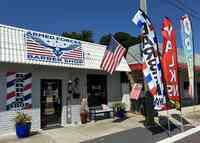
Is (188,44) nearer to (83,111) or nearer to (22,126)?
(83,111)

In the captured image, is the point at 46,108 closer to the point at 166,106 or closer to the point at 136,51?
the point at 166,106

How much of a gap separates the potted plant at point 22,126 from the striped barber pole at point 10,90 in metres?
0.88

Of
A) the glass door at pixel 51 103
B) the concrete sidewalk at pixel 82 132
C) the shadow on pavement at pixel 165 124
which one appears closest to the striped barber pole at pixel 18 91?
the glass door at pixel 51 103

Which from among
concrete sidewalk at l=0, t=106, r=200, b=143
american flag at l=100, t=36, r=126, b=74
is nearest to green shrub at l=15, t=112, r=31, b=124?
concrete sidewalk at l=0, t=106, r=200, b=143

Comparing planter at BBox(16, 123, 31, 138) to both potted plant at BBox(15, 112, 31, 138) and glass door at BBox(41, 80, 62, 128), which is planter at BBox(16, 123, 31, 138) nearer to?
potted plant at BBox(15, 112, 31, 138)

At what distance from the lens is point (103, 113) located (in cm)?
1864

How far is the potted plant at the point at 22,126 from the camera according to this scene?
42.3 feet

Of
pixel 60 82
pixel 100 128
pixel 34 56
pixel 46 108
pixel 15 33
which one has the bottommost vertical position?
pixel 100 128

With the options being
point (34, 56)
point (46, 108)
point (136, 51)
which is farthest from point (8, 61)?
point (136, 51)

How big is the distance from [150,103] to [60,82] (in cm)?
459

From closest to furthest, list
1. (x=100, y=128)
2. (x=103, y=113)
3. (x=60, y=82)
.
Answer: (x=100, y=128) < (x=60, y=82) < (x=103, y=113)

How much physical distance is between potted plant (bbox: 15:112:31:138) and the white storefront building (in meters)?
0.82

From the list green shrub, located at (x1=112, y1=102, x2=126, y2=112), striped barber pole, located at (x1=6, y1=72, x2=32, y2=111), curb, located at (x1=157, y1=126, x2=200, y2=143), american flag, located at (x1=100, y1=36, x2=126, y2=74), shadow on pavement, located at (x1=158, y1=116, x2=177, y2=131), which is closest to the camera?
curb, located at (x1=157, y1=126, x2=200, y2=143)

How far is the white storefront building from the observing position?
13664 millimetres
